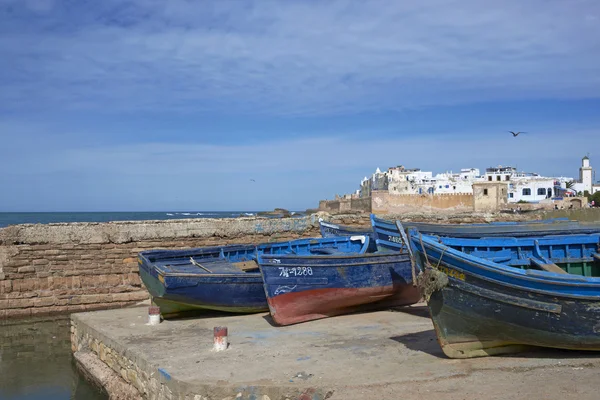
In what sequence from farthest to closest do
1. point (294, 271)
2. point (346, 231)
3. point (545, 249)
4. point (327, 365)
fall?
point (346, 231), point (294, 271), point (545, 249), point (327, 365)

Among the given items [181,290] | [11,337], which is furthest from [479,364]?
[11,337]

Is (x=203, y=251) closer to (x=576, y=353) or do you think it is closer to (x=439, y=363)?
(x=439, y=363)

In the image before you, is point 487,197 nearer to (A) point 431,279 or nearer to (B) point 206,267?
(B) point 206,267

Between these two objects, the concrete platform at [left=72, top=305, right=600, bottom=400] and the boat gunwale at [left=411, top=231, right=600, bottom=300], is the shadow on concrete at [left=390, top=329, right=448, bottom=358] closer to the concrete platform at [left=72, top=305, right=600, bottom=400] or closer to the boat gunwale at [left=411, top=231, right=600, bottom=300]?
the concrete platform at [left=72, top=305, right=600, bottom=400]

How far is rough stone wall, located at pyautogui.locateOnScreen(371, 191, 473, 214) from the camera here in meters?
33.2

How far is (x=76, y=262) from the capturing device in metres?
13.8

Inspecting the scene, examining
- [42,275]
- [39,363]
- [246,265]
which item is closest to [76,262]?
[42,275]

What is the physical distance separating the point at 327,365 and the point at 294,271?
9.07 feet

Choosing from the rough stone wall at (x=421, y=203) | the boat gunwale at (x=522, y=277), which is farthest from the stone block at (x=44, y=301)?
the rough stone wall at (x=421, y=203)

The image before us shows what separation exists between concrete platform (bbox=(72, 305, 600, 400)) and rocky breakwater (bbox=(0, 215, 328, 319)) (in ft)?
15.6

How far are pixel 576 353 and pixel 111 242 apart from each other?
11364 millimetres

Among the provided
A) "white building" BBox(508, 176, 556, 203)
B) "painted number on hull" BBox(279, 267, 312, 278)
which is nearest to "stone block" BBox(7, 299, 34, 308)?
"painted number on hull" BBox(279, 267, 312, 278)

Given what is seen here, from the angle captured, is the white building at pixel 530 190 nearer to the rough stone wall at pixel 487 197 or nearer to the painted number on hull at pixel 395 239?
the rough stone wall at pixel 487 197

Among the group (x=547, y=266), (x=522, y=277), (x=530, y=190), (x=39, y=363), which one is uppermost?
(x=530, y=190)
